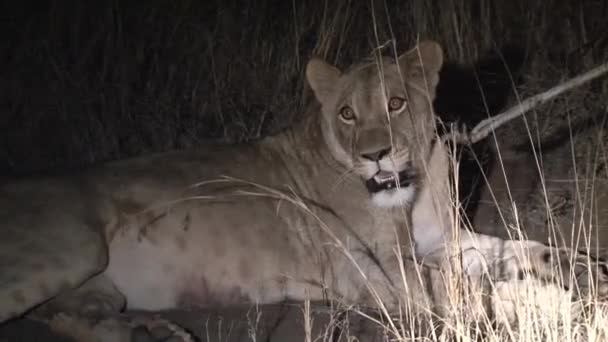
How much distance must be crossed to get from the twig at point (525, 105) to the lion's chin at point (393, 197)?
0.97 feet

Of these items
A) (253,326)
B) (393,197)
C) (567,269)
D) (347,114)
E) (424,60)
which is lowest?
(253,326)

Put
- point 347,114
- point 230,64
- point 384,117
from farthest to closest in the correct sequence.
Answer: point 230,64 → point 347,114 → point 384,117

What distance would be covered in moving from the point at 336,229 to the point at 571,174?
192 cm

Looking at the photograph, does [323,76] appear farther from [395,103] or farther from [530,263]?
[530,263]

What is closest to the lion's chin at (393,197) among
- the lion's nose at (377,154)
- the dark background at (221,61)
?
the lion's nose at (377,154)

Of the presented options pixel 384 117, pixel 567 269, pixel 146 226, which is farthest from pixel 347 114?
pixel 567 269

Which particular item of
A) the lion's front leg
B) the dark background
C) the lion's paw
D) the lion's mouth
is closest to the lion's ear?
the lion's mouth

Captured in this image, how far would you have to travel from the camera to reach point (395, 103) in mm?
4098

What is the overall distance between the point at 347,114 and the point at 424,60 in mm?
409

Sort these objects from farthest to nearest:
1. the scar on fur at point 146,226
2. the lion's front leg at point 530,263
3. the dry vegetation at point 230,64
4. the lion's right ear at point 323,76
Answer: the dry vegetation at point 230,64
the lion's right ear at point 323,76
the scar on fur at point 146,226
the lion's front leg at point 530,263

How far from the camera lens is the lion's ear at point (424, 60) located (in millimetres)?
4211

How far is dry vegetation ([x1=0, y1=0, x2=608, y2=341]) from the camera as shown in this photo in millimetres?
6523

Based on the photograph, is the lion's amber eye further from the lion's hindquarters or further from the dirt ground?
the lion's hindquarters

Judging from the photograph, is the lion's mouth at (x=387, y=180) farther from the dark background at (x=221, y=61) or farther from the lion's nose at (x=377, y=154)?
the dark background at (x=221, y=61)
